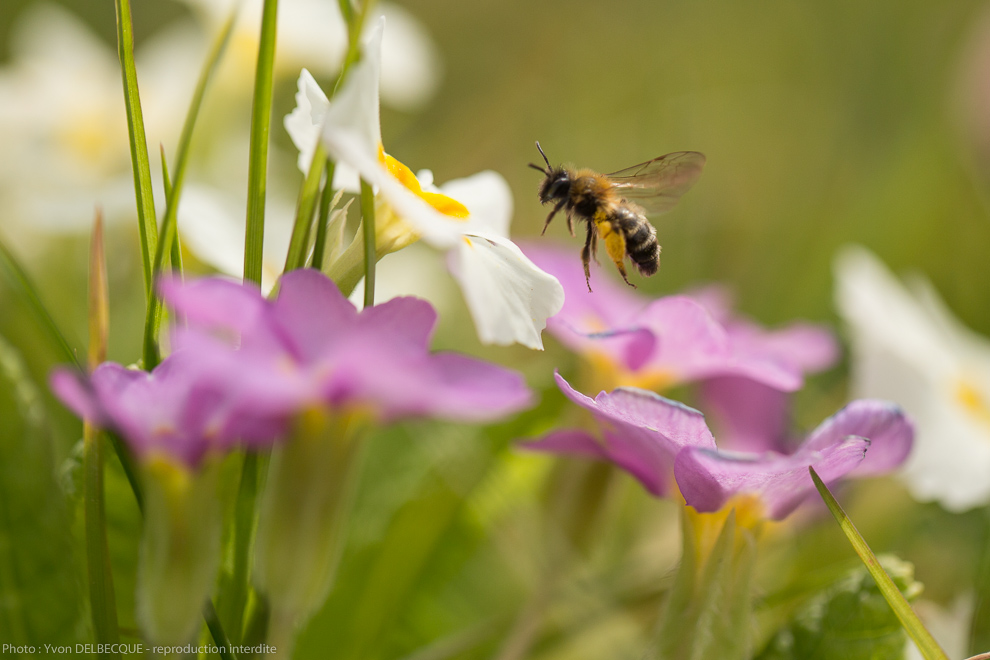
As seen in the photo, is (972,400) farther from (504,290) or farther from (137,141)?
(137,141)

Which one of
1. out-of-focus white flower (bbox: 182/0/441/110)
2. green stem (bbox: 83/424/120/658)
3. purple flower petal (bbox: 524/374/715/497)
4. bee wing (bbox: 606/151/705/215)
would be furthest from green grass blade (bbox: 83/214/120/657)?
out-of-focus white flower (bbox: 182/0/441/110)

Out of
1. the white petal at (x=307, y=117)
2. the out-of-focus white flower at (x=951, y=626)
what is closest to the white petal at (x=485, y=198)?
the white petal at (x=307, y=117)

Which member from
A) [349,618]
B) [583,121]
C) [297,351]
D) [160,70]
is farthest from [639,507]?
[583,121]

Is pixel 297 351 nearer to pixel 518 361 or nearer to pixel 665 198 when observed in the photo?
pixel 665 198

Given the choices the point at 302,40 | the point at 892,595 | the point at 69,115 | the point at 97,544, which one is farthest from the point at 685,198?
the point at 97,544

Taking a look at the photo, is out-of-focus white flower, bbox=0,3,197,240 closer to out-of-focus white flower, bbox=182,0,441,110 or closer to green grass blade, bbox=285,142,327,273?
out-of-focus white flower, bbox=182,0,441,110
